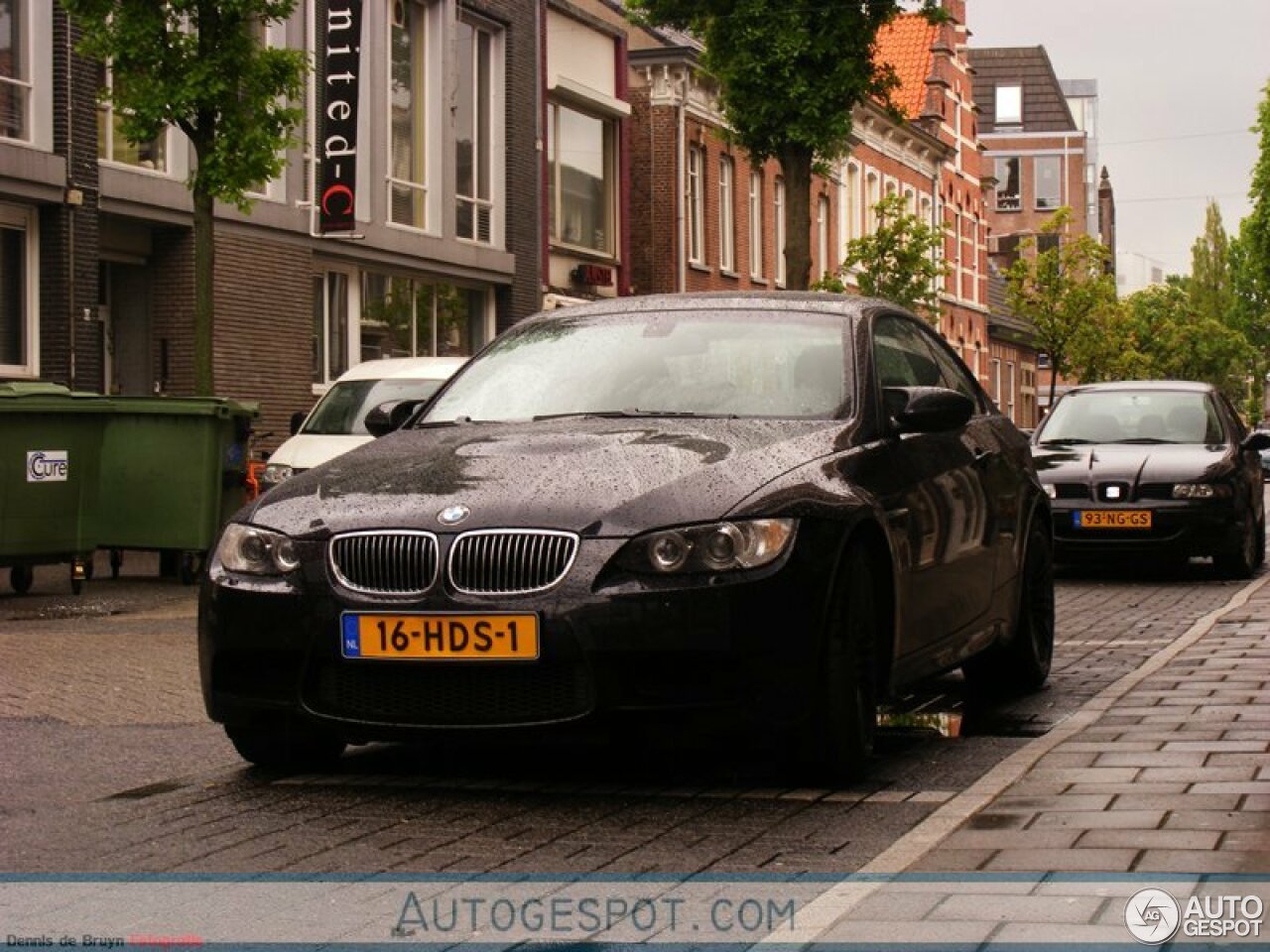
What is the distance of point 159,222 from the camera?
2312 centimetres

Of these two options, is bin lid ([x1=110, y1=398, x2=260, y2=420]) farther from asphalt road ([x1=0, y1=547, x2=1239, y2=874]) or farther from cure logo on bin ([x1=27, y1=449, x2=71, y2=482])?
asphalt road ([x1=0, y1=547, x2=1239, y2=874])

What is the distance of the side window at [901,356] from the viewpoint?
7.89 m

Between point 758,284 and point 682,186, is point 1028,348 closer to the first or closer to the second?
point 758,284

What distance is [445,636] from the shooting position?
6.22 meters

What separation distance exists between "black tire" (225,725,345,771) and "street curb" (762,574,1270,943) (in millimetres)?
1963

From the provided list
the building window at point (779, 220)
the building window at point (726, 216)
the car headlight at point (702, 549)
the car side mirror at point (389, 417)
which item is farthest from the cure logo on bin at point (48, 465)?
the building window at point (779, 220)

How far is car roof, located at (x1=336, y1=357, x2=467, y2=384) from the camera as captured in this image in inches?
733

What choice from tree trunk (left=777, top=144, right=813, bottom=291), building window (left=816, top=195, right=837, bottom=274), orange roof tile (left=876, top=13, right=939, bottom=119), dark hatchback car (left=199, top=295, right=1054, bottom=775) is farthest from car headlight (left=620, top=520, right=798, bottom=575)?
orange roof tile (left=876, top=13, right=939, bottom=119)

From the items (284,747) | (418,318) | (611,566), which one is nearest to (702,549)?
(611,566)

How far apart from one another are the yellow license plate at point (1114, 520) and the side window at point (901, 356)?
26.5 feet

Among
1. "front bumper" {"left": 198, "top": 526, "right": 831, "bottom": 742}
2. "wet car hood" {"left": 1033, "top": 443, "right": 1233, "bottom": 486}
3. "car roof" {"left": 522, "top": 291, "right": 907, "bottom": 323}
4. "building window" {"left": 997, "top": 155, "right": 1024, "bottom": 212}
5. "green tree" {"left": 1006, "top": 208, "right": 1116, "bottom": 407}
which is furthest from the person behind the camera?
"building window" {"left": 997, "top": 155, "right": 1024, "bottom": 212}

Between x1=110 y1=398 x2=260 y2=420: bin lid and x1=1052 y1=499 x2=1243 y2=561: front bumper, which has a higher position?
x1=110 y1=398 x2=260 y2=420: bin lid

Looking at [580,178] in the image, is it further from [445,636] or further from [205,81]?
[445,636]

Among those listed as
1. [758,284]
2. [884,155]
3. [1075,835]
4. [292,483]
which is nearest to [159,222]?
[292,483]
